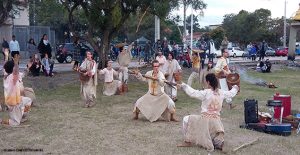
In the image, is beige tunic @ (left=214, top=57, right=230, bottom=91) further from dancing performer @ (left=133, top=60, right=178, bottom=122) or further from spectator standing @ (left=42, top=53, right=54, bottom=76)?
spectator standing @ (left=42, top=53, right=54, bottom=76)

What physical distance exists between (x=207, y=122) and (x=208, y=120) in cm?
4

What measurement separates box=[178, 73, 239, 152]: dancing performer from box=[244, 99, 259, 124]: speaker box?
2.08 meters

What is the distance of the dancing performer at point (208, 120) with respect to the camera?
26.4 feet

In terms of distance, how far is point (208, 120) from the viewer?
809 centimetres

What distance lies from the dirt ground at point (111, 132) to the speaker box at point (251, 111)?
0.34m

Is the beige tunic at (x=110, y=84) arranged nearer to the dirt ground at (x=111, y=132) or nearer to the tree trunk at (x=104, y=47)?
the dirt ground at (x=111, y=132)

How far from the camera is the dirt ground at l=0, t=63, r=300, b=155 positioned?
8.30 meters

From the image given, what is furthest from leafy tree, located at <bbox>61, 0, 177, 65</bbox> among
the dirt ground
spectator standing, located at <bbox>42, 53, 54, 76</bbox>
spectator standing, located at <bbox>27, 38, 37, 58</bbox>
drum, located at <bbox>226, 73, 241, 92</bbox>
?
drum, located at <bbox>226, 73, 241, 92</bbox>

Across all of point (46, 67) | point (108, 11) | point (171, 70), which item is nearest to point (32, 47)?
point (46, 67)

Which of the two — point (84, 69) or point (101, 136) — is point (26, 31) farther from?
point (101, 136)

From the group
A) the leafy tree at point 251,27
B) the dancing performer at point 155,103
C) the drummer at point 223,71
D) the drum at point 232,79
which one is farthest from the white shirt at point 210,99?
the leafy tree at point 251,27

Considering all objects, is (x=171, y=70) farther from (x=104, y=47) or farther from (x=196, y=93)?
(x=104, y=47)

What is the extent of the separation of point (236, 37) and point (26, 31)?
4335 centimetres

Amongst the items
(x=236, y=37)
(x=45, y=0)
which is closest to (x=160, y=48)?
(x=45, y=0)
